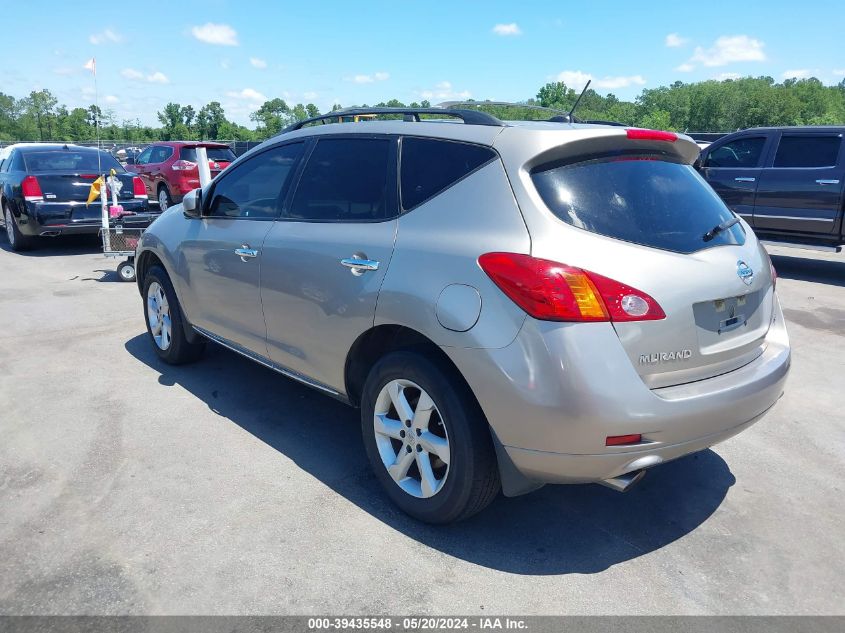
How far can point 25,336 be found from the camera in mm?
6113

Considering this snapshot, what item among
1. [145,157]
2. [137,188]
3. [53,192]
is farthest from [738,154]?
[145,157]

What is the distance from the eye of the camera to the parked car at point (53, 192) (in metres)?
9.84

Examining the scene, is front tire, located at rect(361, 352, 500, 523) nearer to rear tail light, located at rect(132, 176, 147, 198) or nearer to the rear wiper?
the rear wiper

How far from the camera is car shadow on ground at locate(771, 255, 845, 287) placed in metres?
9.12

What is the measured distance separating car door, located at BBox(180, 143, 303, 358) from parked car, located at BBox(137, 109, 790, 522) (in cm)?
30

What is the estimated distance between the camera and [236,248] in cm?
418

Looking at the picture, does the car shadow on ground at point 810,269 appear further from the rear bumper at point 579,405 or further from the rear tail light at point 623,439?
the rear tail light at point 623,439

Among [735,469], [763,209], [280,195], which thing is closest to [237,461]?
[280,195]

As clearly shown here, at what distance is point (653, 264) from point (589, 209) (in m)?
0.34

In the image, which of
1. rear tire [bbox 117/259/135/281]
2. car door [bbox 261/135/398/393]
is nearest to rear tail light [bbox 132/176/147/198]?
rear tire [bbox 117/259/135/281]

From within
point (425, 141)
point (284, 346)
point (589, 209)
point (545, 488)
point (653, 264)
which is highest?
point (425, 141)

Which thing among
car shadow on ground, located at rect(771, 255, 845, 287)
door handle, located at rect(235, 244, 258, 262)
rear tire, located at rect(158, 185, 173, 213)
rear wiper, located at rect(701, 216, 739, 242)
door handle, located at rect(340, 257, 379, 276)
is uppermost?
rear wiper, located at rect(701, 216, 739, 242)

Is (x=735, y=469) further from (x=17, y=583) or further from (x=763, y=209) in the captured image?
(x=763, y=209)

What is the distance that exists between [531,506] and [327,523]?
1.01m
